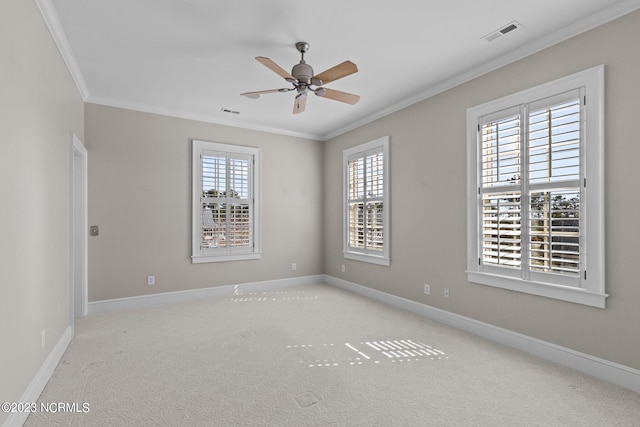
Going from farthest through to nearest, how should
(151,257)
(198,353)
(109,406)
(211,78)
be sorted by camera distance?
(151,257) → (211,78) → (198,353) → (109,406)

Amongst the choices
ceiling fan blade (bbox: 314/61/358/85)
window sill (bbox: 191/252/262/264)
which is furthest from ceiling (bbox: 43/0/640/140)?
window sill (bbox: 191/252/262/264)

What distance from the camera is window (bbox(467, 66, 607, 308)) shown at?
252cm

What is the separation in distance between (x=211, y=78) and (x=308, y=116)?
1697 mm

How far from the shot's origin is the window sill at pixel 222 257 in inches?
193

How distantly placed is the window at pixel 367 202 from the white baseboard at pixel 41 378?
3754mm

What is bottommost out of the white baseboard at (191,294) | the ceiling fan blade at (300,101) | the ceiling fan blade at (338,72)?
the white baseboard at (191,294)

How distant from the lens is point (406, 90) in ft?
13.2

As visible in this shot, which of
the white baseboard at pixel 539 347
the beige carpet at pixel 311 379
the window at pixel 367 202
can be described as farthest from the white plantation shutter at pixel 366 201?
the beige carpet at pixel 311 379

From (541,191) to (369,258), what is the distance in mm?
2611

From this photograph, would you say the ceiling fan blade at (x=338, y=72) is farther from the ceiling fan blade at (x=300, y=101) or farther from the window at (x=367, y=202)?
the window at (x=367, y=202)

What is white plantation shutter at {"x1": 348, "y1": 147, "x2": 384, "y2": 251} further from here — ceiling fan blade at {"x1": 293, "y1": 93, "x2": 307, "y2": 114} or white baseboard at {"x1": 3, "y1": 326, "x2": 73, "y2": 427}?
white baseboard at {"x1": 3, "y1": 326, "x2": 73, "y2": 427}

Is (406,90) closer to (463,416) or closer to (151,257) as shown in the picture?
(463,416)

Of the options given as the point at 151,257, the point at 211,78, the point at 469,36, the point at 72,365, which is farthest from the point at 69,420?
the point at 469,36

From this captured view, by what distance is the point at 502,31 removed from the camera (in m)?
2.75
